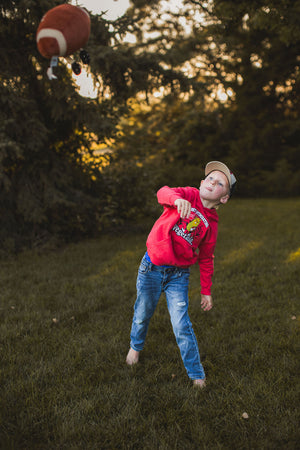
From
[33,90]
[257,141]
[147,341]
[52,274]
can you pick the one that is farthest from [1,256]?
[257,141]

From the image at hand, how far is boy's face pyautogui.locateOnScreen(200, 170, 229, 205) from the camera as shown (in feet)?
8.01

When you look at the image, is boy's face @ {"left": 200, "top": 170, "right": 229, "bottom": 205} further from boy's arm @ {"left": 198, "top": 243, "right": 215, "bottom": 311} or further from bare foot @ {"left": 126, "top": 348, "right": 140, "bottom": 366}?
bare foot @ {"left": 126, "top": 348, "right": 140, "bottom": 366}

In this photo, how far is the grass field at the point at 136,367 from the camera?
7.46 ft

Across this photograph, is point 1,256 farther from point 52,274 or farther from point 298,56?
point 298,56

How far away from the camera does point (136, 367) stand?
9.61ft

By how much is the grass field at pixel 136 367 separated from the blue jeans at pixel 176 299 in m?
0.24

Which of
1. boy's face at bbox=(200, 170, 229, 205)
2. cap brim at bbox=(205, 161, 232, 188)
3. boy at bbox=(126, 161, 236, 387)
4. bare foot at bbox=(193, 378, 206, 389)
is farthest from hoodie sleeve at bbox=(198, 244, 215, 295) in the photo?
bare foot at bbox=(193, 378, 206, 389)

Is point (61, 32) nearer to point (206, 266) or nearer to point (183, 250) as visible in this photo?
point (183, 250)

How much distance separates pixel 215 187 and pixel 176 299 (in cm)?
86

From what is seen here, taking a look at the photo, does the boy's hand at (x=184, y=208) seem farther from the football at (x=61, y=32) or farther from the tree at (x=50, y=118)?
the tree at (x=50, y=118)

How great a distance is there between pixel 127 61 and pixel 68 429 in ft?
19.3

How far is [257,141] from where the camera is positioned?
15.6 m

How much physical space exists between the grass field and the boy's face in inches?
56.6

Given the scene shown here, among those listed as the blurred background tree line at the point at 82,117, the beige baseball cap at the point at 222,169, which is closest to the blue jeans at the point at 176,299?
the beige baseball cap at the point at 222,169
